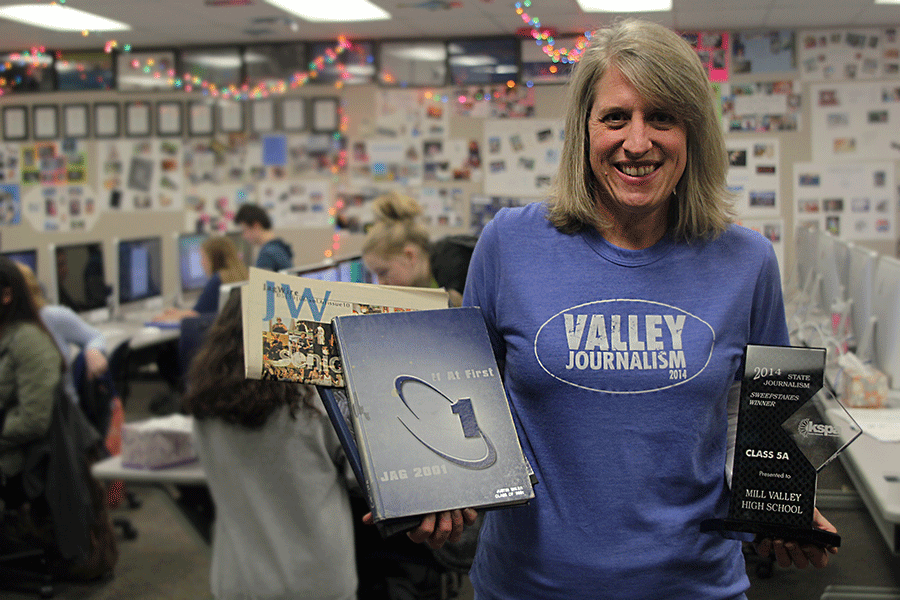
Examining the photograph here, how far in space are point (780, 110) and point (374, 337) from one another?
516 centimetres

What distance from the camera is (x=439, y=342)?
98 cm

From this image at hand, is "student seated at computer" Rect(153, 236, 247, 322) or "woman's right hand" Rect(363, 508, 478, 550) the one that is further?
"student seated at computer" Rect(153, 236, 247, 322)

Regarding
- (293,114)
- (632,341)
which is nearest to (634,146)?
(632,341)

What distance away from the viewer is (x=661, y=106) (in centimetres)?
98

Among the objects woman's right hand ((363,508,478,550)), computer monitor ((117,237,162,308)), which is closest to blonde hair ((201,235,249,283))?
computer monitor ((117,237,162,308))

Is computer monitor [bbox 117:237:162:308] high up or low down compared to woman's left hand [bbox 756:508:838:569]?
up

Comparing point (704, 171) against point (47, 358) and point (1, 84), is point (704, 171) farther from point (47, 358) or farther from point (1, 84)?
point (1, 84)

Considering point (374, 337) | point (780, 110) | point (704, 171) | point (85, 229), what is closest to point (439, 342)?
point (374, 337)

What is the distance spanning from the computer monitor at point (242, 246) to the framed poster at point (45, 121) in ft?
6.57

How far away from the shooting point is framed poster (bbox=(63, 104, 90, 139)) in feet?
21.3

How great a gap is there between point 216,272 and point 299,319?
3841 millimetres

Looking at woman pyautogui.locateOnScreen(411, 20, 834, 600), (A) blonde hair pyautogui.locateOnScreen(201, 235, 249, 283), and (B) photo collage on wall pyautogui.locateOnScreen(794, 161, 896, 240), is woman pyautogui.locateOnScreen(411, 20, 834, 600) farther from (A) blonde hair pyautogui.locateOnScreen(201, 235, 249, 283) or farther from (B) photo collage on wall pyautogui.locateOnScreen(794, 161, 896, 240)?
(B) photo collage on wall pyautogui.locateOnScreen(794, 161, 896, 240)

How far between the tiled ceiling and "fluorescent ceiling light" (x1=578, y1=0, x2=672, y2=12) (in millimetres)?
48

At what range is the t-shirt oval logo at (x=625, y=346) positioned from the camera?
973mm
